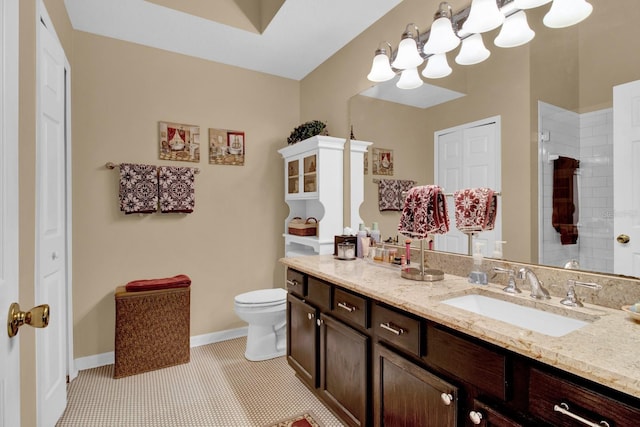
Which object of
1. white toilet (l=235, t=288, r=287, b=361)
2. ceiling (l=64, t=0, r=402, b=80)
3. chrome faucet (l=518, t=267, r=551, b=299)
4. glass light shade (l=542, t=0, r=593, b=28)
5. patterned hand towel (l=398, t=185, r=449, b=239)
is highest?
ceiling (l=64, t=0, r=402, b=80)

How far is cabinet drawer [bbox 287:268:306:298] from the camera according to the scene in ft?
7.07

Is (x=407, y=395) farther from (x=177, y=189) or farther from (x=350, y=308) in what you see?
(x=177, y=189)

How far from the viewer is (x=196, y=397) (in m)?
2.20

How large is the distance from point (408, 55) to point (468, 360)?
176cm

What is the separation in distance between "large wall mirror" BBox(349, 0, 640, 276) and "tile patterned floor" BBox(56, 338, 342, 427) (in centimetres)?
Result: 158

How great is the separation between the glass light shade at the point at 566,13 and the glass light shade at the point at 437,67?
544 mm

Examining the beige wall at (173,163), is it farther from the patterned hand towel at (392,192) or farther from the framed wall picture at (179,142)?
the patterned hand towel at (392,192)

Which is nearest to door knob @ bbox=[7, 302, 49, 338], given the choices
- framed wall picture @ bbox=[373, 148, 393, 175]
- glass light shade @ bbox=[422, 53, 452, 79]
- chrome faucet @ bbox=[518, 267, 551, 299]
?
chrome faucet @ bbox=[518, 267, 551, 299]

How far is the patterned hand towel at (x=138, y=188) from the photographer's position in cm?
271

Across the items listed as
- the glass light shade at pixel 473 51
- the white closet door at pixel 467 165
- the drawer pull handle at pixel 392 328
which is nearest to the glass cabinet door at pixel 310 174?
the white closet door at pixel 467 165

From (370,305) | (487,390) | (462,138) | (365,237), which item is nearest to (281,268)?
(365,237)

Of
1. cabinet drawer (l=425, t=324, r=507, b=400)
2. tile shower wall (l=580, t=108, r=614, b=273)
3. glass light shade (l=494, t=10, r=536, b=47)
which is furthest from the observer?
glass light shade (l=494, t=10, r=536, b=47)

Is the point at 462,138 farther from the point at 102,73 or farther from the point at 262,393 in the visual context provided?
the point at 102,73

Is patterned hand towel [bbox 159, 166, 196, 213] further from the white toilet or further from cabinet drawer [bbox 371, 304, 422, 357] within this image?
cabinet drawer [bbox 371, 304, 422, 357]
